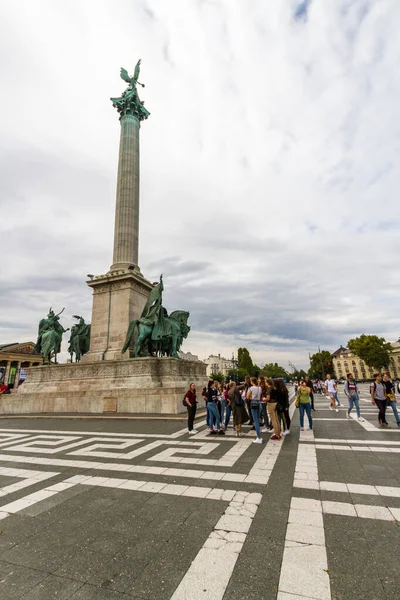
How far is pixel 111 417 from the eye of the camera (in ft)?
44.8

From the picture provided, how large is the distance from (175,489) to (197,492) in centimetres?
39

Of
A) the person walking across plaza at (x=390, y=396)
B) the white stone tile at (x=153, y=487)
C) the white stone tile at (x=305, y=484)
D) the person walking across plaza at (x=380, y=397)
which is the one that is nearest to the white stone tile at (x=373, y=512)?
the white stone tile at (x=305, y=484)

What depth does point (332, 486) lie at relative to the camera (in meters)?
4.84

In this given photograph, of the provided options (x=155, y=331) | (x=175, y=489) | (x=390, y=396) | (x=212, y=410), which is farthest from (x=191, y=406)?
(x=155, y=331)

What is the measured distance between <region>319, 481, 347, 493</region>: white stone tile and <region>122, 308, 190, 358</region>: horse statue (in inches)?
543

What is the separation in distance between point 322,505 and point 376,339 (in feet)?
264

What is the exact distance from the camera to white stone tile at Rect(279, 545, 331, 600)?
2.46m

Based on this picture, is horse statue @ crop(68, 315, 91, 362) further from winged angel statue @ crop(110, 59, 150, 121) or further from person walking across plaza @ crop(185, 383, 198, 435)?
winged angel statue @ crop(110, 59, 150, 121)

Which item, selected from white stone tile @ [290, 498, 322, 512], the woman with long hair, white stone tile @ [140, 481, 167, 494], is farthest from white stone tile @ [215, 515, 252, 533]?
the woman with long hair

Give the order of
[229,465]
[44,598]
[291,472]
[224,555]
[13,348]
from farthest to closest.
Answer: [13,348] → [229,465] → [291,472] → [224,555] → [44,598]

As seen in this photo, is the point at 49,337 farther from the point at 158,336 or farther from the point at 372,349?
the point at 372,349

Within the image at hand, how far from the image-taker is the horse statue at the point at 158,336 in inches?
700

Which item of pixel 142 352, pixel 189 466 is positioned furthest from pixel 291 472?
pixel 142 352

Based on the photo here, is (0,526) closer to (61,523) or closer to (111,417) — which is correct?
(61,523)
